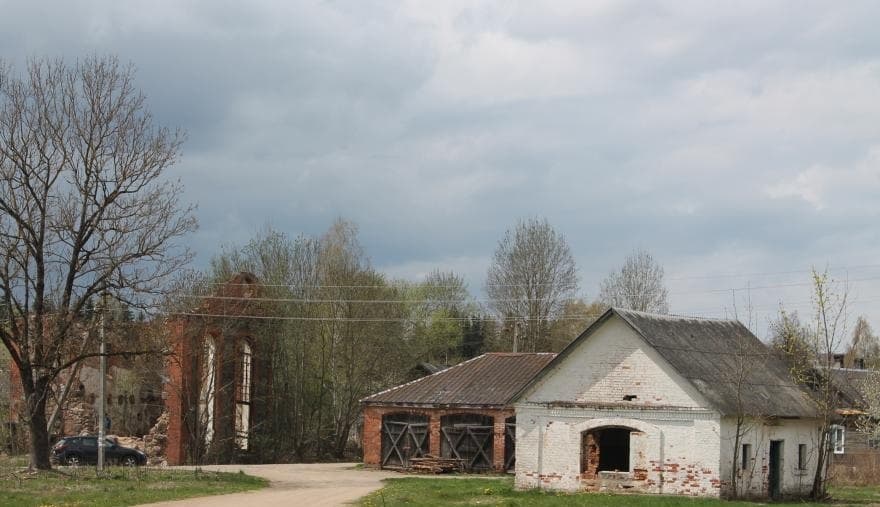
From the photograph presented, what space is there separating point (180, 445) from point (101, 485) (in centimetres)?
1813

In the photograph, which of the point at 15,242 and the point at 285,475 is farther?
the point at 285,475

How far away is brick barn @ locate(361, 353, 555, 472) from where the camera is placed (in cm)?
4119

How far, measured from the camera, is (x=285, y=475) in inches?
1500

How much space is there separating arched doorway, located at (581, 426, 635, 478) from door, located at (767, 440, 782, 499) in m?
4.32

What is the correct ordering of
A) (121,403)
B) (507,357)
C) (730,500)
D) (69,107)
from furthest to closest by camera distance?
(121,403)
(507,357)
(69,107)
(730,500)

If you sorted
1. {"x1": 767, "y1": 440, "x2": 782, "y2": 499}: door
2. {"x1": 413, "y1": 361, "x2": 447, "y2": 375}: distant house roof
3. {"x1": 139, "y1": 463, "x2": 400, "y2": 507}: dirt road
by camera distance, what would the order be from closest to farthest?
{"x1": 139, "y1": 463, "x2": 400, "y2": 507}: dirt road, {"x1": 767, "y1": 440, "x2": 782, "y2": 499}: door, {"x1": 413, "y1": 361, "x2": 447, "y2": 375}: distant house roof

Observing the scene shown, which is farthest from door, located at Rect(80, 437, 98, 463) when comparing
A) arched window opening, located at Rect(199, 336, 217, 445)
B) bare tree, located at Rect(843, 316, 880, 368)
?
bare tree, located at Rect(843, 316, 880, 368)

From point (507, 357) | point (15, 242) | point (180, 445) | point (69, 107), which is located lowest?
point (180, 445)

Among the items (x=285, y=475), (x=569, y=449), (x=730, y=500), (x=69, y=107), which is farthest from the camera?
(x=285, y=475)

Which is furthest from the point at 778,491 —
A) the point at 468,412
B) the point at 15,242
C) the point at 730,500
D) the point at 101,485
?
the point at 15,242

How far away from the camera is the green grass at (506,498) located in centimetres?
2597

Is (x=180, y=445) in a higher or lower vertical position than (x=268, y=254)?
lower

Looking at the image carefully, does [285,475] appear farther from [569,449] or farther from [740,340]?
[740,340]

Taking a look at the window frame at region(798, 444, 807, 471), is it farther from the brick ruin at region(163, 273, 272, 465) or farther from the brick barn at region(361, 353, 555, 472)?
the brick ruin at region(163, 273, 272, 465)
